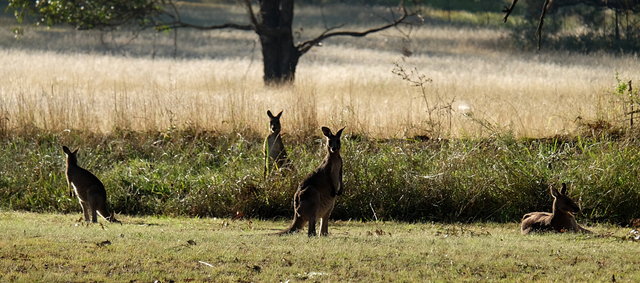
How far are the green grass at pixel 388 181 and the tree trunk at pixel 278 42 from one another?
9.92 metres

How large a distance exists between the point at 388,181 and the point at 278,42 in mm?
12498

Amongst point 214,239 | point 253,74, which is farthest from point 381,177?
point 253,74

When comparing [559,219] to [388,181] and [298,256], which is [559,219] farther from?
[298,256]

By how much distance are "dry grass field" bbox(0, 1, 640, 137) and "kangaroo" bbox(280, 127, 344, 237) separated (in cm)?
389

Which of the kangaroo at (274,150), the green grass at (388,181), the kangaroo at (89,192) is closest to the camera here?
the kangaroo at (89,192)

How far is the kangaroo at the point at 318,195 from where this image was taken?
32.2 feet

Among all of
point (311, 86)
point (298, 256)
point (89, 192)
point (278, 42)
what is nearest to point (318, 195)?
point (298, 256)

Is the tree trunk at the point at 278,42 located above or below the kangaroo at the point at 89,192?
above

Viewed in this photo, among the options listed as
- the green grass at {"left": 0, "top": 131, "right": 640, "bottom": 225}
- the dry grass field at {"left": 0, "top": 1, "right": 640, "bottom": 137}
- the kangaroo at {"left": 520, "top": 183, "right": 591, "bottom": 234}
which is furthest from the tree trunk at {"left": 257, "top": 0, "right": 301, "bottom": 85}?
the kangaroo at {"left": 520, "top": 183, "right": 591, "bottom": 234}

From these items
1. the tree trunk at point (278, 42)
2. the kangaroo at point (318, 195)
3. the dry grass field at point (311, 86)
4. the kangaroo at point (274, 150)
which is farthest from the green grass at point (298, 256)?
the tree trunk at point (278, 42)

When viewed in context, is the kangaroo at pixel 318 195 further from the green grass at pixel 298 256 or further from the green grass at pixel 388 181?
the green grass at pixel 388 181

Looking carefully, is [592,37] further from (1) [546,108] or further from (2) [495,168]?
(2) [495,168]

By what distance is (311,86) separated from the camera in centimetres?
2152

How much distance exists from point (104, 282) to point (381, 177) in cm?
536
